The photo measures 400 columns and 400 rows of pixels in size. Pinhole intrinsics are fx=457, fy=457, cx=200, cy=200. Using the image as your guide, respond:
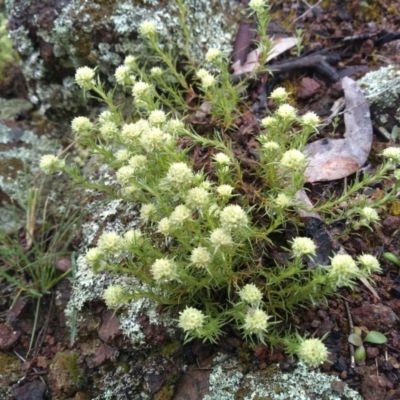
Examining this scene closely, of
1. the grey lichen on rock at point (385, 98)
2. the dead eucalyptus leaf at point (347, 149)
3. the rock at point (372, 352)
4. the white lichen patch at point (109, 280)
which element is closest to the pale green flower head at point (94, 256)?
the white lichen patch at point (109, 280)

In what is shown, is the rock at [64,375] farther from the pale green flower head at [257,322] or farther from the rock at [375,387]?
the rock at [375,387]

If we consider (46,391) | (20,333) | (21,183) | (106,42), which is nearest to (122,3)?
(106,42)

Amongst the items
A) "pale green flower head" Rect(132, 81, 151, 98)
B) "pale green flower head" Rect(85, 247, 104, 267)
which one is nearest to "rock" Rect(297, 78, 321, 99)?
"pale green flower head" Rect(132, 81, 151, 98)

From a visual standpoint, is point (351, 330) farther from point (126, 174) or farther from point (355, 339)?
point (126, 174)

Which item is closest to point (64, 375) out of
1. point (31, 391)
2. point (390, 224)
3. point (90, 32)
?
point (31, 391)

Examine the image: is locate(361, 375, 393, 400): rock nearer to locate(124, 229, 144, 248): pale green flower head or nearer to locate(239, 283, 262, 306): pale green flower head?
locate(239, 283, 262, 306): pale green flower head
